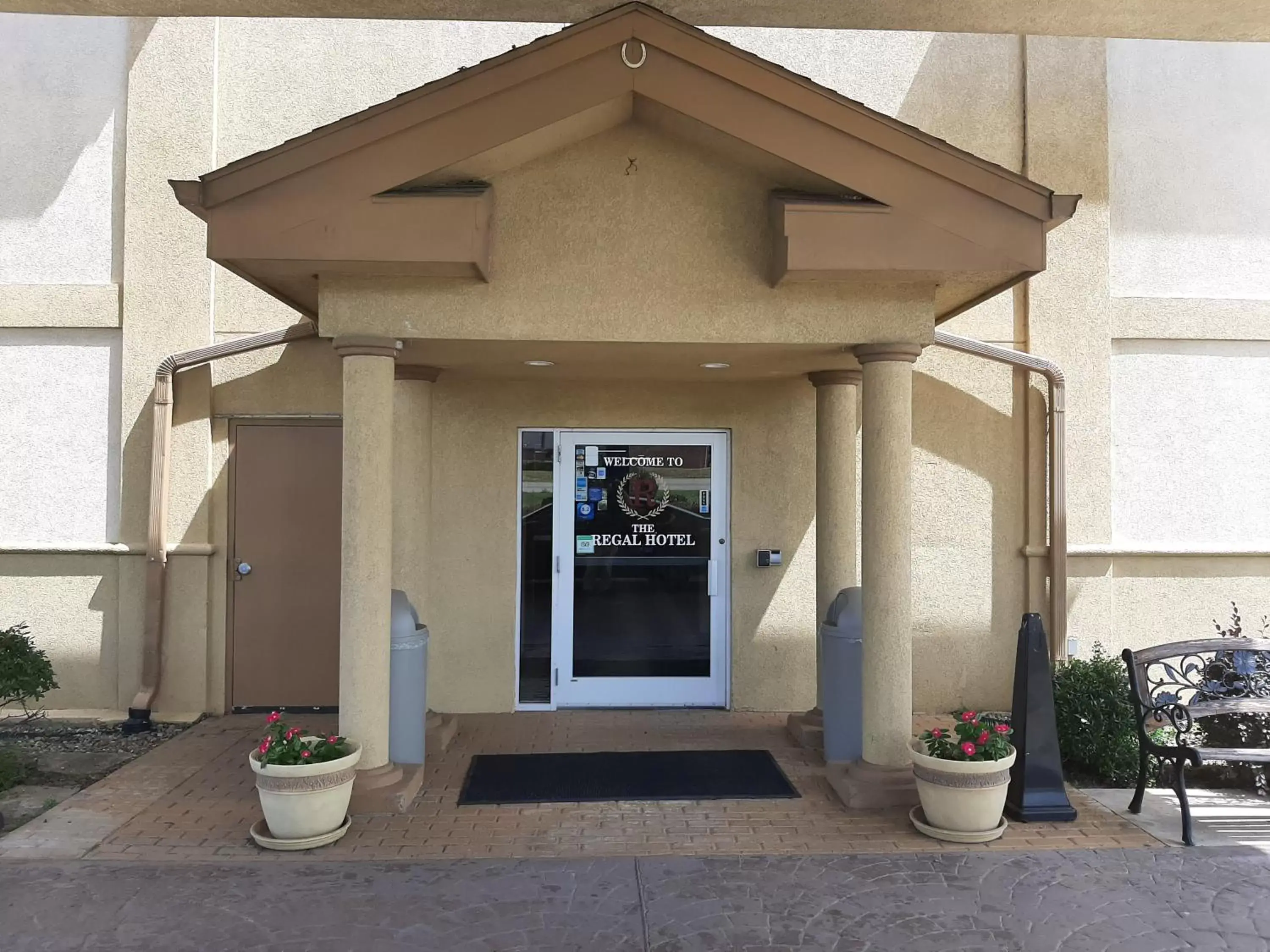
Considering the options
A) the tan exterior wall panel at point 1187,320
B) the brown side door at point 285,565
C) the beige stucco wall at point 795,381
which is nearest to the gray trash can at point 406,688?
the beige stucco wall at point 795,381

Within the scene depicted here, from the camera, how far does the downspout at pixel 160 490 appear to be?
6914 millimetres

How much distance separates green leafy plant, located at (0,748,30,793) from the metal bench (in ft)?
22.8

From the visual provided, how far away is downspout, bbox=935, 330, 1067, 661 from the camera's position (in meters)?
7.12

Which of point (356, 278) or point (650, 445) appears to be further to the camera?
point (650, 445)

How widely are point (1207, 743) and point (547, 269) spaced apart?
5.33 metres

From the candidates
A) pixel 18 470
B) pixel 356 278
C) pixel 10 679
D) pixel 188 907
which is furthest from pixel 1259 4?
pixel 18 470

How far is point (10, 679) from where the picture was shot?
562cm

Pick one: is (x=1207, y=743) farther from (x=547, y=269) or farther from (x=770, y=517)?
(x=547, y=269)

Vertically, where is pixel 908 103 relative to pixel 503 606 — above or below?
above

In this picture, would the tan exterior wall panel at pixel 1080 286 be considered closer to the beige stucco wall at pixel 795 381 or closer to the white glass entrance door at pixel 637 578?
the beige stucco wall at pixel 795 381

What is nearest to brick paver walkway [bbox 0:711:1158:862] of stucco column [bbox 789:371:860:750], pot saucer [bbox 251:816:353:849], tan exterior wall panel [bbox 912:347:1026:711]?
pot saucer [bbox 251:816:353:849]

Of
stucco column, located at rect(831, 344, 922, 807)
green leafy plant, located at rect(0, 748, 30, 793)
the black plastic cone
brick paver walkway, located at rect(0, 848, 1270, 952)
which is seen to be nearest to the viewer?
brick paver walkway, located at rect(0, 848, 1270, 952)

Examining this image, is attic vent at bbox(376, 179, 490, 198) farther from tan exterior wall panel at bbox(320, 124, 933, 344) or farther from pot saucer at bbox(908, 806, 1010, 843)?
pot saucer at bbox(908, 806, 1010, 843)

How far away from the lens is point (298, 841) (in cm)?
459
